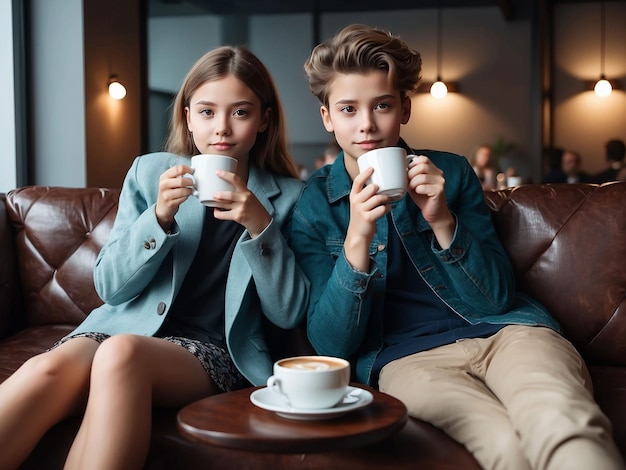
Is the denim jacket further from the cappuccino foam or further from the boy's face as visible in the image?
the cappuccino foam

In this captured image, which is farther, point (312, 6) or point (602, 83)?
point (602, 83)

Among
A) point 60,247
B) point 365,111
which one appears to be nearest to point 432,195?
point 365,111

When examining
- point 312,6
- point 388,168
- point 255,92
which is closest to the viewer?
point 388,168

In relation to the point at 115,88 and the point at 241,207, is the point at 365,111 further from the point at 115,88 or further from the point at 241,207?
the point at 115,88

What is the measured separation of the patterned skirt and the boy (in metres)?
0.21

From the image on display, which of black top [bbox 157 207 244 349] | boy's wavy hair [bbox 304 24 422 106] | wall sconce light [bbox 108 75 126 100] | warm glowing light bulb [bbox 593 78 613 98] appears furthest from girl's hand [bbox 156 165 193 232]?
warm glowing light bulb [bbox 593 78 613 98]

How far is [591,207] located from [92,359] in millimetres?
1330

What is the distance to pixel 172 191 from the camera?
1668mm

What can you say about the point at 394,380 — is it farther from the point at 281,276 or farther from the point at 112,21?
the point at 112,21

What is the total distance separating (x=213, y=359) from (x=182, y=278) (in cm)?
22

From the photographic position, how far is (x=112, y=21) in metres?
6.11

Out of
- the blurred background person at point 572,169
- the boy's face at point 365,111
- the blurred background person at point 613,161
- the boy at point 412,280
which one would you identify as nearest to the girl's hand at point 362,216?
the boy at point 412,280

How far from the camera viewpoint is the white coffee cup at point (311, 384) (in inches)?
46.9

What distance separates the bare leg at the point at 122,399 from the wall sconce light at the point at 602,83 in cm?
784
